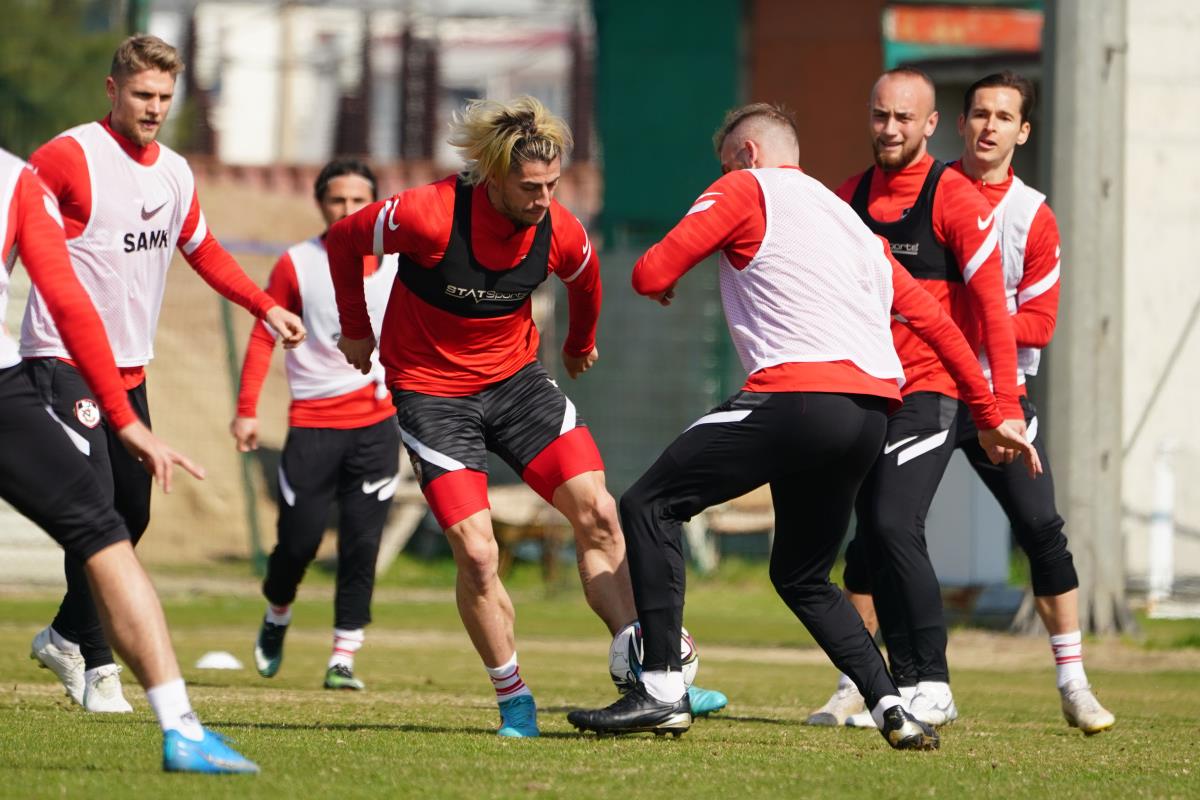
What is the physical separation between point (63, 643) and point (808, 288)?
11.7 ft

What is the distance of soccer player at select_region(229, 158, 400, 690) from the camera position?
9.88 meters

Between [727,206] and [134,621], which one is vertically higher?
[727,206]

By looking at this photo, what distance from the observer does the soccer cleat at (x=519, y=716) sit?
6855 millimetres

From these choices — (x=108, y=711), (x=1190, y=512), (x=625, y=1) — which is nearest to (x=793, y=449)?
(x=108, y=711)

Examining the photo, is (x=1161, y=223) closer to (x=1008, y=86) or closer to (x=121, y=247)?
(x=1008, y=86)

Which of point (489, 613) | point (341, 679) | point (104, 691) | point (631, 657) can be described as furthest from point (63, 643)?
Result: point (631, 657)

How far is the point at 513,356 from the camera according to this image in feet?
23.8

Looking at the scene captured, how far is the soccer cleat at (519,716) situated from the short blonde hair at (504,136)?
1883mm

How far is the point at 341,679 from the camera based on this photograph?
927cm

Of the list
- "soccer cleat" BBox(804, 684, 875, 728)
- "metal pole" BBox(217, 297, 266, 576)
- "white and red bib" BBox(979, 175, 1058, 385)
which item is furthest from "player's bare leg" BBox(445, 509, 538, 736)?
"metal pole" BBox(217, 297, 266, 576)

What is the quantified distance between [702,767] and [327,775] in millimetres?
1184

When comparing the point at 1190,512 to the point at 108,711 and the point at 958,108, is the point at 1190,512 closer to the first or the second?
the point at 958,108

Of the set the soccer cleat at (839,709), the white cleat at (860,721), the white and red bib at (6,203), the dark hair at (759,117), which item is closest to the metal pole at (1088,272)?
the soccer cleat at (839,709)

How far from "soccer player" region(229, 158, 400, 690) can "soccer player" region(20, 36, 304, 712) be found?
6.48 ft
